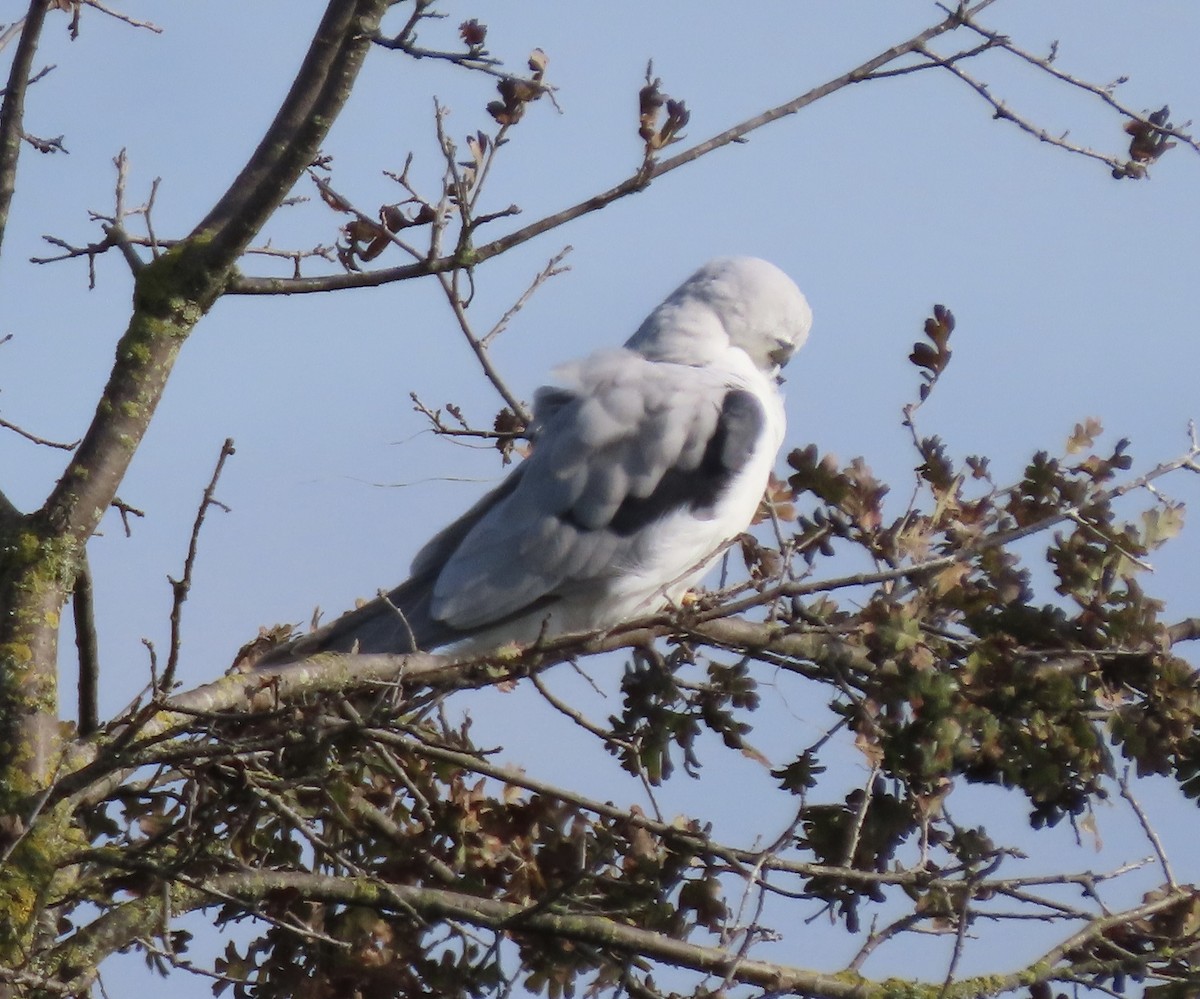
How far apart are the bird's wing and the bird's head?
61 centimetres

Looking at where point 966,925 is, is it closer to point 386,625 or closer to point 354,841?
point 354,841

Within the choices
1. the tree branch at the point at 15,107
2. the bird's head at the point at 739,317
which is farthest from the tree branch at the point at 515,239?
the bird's head at the point at 739,317

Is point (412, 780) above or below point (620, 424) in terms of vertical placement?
below

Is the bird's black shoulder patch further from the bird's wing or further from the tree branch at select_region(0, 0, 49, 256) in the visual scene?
the tree branch at select_region(0, 0, 49, 256)

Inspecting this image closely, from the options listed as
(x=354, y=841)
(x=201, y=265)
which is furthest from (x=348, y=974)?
(x=201, y=265)

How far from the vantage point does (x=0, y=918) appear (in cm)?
339

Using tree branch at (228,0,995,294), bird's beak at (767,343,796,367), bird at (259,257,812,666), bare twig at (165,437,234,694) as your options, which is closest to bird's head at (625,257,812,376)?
bird's beak at (767,343,796,367)

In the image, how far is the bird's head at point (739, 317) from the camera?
567cm

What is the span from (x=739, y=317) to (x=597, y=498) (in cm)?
113

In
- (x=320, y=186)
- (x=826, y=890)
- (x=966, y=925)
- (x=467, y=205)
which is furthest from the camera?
(x=320, y=186)

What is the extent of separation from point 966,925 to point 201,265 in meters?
2.29

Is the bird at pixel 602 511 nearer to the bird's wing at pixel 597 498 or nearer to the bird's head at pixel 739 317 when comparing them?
the bird's wing at pixel 597 498

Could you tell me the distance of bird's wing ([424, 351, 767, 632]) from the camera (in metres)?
5.00

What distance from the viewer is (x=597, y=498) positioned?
4992mm
